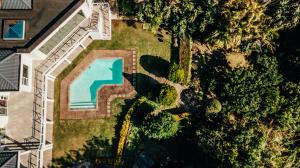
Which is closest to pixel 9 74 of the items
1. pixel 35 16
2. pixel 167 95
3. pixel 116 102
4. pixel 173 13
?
pixel 35 16

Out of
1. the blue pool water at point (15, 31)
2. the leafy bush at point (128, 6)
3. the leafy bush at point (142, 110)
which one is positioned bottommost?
the leafy bush at point (142, 110)

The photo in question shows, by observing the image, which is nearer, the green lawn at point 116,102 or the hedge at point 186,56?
the green lawn at point 116,102

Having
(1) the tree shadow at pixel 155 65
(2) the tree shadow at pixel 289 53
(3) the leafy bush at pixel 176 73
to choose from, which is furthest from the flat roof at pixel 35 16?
(2) the tree shadow at pixel 289 53

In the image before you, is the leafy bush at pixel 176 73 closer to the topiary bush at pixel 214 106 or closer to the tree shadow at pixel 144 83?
the tree shadow at pixel 144 83

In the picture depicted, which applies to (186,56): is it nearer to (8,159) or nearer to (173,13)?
(173,13)

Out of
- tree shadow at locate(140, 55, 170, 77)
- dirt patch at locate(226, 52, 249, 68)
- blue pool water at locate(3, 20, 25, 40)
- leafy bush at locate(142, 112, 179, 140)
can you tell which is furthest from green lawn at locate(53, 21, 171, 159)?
blue pool water at locate(3, 20, 25, 40)

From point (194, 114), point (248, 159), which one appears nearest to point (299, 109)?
point (248, 159)

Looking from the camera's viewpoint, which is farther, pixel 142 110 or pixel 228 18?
pixel 142 110

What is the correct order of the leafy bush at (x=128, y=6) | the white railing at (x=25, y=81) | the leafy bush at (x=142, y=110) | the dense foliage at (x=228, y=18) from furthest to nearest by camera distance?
the leafy bush at (x=128, y=6)
the leafy bush at (x=142, y=110)
the dense foliage at (x=228, y=18)
the white railing at (x=25, y=81)
